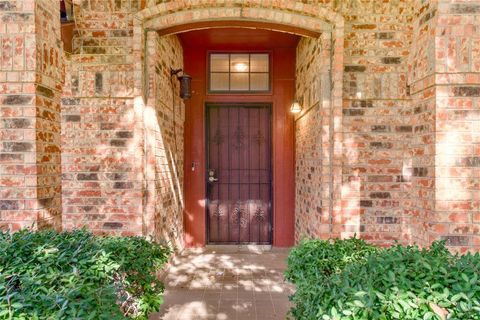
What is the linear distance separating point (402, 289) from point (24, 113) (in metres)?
2.53

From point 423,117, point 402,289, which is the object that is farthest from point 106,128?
point 402,289

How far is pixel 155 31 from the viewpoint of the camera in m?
3.52

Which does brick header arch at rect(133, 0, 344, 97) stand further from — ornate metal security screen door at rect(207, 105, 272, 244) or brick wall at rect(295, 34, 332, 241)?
ornate metal security screen door at rect(207, 105, 272, 244)

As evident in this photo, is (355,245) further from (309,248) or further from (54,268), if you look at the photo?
(54,268)

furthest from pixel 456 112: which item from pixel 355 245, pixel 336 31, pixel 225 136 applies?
pixel 225 136

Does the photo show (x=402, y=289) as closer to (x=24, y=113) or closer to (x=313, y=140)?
(x=24, y=113)

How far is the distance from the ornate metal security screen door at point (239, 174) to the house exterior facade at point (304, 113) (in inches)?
41.6

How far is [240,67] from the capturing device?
5418 millimetres

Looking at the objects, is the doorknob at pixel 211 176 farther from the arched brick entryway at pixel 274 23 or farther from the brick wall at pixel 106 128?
the arched brick entryway at pixel 274 23

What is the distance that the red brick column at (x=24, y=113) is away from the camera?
2299mm

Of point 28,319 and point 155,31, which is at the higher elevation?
point 155,31

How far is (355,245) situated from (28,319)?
197cm

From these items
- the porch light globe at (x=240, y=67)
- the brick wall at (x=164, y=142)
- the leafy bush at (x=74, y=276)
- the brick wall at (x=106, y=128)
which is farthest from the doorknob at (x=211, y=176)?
the leafy bush at (x=74, y=276)

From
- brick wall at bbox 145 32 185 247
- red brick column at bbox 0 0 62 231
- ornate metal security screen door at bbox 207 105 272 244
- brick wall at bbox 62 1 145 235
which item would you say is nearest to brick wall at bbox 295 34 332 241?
ornate metal security screen door at bbox 207 105 272 244
